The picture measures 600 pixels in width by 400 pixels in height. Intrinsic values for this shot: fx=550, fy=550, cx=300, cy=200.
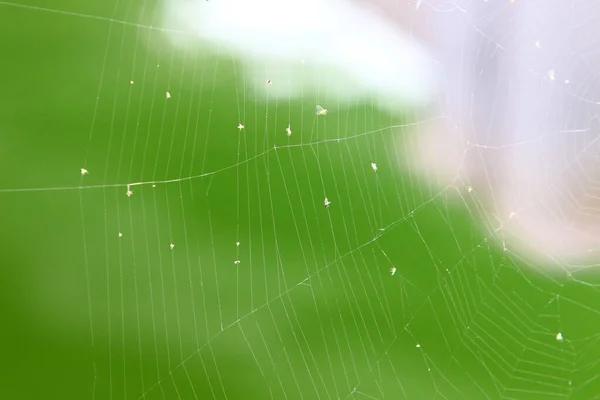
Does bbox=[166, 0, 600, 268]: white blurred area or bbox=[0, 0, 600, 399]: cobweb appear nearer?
bbox=[0, 0, 600, 399]: cobweb

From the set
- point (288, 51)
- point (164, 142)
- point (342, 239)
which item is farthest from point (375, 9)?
point (164, 142)

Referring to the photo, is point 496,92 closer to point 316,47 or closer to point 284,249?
point 316,47

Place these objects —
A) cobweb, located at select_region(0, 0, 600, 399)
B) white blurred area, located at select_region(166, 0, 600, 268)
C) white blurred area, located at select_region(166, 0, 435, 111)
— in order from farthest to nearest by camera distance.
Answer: white blurred area, located at select_region(166, 0, 600, 268)
white blurred area, located at select_region(166, 0, 435, 111)
cobweb, located at select_region(0, 0, 600, 399)

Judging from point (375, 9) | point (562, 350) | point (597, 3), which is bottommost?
point (562, 350)

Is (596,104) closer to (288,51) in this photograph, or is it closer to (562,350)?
(562,350)

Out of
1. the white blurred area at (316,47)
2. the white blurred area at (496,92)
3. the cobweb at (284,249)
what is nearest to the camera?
the cobweb at (284,249)

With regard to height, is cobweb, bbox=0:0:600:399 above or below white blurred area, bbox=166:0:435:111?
below
